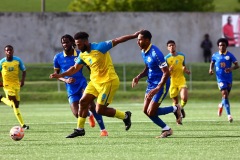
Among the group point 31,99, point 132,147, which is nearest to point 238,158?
point 132,147

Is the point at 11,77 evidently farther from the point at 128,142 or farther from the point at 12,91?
the point at 128,142

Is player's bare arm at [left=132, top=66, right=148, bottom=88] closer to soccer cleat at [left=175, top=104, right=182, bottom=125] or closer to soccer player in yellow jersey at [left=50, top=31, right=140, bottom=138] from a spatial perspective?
soccer player in yellow jersey at [left=50, top=31, right=140, bottom=138]

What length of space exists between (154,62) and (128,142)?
82.9 inches

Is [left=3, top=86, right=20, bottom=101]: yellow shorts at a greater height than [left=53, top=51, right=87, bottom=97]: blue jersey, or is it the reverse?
[left=53, top=51, right=87, bottom=97]: blue jersey

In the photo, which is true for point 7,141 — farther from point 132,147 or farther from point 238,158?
point 238,158

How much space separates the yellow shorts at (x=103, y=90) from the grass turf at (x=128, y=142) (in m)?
0.75

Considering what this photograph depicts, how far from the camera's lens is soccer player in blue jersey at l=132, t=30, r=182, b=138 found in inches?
675

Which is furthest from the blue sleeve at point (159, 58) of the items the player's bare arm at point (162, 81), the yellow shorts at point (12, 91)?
the yellow shorts at point (12, 91)

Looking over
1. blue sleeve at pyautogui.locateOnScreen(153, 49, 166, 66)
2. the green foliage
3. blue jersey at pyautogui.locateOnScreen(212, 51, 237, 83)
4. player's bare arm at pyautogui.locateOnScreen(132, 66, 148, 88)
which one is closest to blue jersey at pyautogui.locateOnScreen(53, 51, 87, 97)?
player's bare arm at pyautogui.locateOnScreen(132, 66, 148, 88)

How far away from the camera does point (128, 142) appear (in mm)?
16297

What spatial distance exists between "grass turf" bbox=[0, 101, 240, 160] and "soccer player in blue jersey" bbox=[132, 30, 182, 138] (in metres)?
0.41

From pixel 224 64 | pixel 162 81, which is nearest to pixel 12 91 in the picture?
pixel 224 64

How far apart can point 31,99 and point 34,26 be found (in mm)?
11735

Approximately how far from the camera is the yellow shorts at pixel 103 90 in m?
17.5
